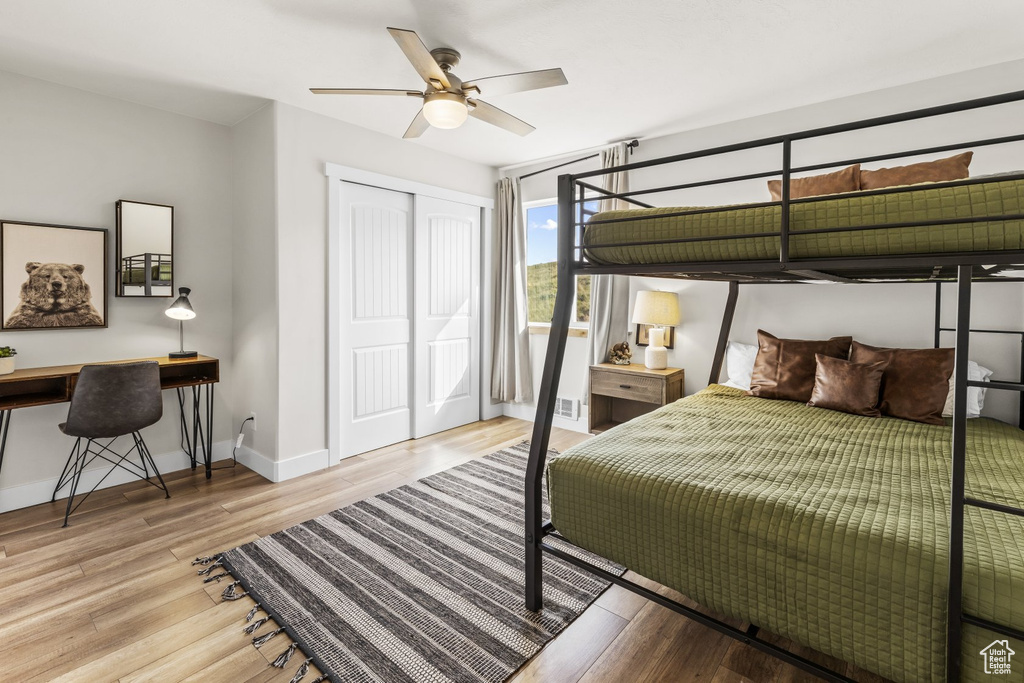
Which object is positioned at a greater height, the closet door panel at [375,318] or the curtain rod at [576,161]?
the curtain rod at [576,161]

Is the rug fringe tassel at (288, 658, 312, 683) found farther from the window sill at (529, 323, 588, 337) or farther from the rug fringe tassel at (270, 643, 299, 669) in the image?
the window sill at (529, 323, 588, 337)

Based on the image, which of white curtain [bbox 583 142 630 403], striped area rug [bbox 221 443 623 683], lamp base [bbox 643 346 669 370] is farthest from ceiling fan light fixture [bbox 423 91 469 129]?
lamp base [bbox 643 346 669 370]

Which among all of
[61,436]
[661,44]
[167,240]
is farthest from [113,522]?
[661,44]

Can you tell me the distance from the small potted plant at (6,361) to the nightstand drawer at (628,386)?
11.9 ft

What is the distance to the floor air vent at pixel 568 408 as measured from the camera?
4508mm

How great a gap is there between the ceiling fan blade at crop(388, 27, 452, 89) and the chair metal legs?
267cm

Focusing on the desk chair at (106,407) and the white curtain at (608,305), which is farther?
the white curtain at (608,305)

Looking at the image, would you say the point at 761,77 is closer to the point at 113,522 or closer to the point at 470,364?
the point at 470,364

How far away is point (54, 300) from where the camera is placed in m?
2.95

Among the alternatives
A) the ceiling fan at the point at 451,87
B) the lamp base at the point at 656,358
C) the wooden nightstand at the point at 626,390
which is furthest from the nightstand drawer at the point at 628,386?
the ceiling fan at the point at 451,87

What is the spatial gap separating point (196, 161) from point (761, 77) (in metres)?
3.72

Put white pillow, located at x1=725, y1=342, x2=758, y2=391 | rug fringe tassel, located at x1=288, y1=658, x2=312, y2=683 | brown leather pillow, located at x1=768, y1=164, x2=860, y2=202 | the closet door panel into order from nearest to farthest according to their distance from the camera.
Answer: rug fringe tassel, located at x1=288, y1=658, x2=312, y2=683, brown leather pillow, located at x1=768, y1=164, x2=860, y2=202, white pillow, located at x1=725, y1=342, x2=758, y2=391, the closet door panel

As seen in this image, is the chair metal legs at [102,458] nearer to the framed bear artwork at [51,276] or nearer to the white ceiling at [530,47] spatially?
the framed bear artwork at [51,276]

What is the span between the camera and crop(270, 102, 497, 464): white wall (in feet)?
10.7
